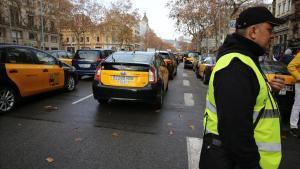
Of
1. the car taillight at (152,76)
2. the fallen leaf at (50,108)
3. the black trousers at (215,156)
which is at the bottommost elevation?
the fallen leaf at (50,108)

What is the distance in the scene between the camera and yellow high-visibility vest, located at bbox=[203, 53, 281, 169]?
1784 millimetres

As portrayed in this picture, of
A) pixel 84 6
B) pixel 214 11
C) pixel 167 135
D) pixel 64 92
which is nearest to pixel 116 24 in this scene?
pixel 84 6

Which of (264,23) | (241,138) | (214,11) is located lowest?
(241,138)

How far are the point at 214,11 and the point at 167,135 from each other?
38.9 metres

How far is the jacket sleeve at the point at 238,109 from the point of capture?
168 cm

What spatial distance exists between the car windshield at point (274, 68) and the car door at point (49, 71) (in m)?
6.29

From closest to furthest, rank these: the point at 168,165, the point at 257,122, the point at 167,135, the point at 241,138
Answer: the point at 241,138 → the point at 257,122 → the point at 168,165 → the point at 167,135

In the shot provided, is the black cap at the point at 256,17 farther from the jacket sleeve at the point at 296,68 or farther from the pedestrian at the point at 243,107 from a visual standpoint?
the jacket sleeve at the point at 296,68

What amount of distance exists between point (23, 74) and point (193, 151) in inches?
196

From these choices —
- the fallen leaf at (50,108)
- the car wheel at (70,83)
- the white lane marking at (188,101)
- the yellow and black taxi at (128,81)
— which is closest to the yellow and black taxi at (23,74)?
the fallen leaf at (50,108)

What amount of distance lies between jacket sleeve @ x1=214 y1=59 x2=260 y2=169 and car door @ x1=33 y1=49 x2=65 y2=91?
7.19 metres

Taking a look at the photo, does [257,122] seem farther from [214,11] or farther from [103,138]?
[214,11]

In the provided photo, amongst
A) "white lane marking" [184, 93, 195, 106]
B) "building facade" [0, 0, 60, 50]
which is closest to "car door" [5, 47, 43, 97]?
"white lane marking" [184, 93, 195, 106]

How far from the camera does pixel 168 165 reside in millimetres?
3961
